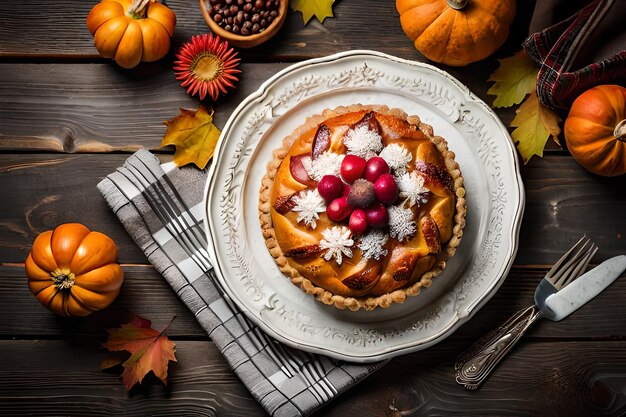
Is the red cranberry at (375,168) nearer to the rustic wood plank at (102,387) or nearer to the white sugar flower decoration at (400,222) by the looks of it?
the white sugar flower decoration at (400,222)

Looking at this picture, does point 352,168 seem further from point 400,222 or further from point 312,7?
point 312,7

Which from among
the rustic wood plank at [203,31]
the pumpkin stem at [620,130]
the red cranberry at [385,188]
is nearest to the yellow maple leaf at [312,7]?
→ the rustic wood plank at [203,31]

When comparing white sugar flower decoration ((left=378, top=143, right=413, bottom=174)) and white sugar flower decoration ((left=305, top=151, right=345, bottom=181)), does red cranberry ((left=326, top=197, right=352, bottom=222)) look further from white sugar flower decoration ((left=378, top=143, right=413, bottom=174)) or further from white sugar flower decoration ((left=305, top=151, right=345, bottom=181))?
white sugar flower decoration ((left=378, top=143, right=413, bottom=174))

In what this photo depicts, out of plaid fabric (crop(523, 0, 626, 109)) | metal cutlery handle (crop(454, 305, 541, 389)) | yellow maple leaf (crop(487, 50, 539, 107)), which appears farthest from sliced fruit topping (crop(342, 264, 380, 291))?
plaid fabric (crop(523, 0, 626, 109))

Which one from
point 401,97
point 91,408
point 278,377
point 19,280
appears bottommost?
point 91,408

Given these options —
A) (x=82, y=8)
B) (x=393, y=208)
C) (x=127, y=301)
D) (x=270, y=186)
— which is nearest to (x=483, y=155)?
(x=393, y=208)

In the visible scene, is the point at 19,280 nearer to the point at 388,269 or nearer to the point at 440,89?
the point at 388,269
